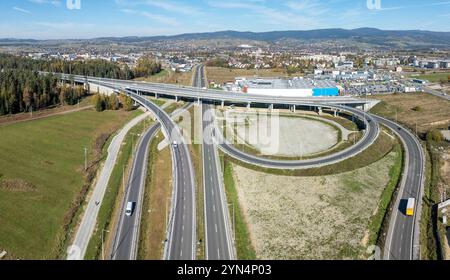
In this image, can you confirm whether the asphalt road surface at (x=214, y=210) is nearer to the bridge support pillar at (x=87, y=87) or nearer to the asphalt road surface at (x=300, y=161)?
the asphalt road surface at (x=300, y=161)

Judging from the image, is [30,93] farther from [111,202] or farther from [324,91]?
[324,91]

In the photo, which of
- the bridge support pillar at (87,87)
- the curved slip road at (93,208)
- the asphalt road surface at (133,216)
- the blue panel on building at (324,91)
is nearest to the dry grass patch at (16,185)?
the curved slip road at (93,208)

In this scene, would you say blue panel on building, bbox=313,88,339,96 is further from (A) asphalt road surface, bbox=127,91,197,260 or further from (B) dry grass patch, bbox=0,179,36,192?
(B) dry grass patch, bbox=0,179,36,192

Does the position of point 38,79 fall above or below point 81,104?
above

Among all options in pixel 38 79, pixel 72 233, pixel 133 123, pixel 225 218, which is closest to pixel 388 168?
pixel 225 218

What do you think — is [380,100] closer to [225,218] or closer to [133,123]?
[133,123]
